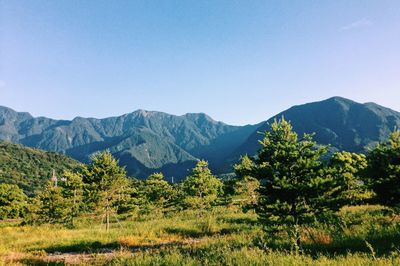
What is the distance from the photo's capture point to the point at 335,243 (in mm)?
12625

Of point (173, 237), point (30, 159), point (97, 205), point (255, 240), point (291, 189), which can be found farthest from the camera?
point (30, 159)

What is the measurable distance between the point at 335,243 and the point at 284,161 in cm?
373

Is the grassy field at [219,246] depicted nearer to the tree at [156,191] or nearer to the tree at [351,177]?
the tree at [351,177]

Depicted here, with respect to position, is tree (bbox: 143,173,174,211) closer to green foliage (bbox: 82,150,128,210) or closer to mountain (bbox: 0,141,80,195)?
green foliage (bbox: 82,150,128,210)

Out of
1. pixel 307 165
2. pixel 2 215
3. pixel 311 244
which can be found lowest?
pixel 2 215

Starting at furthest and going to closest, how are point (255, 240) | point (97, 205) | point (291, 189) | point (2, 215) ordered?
point (2, 215) < point (97, 205) < point (255, 240) < point (291, 189)

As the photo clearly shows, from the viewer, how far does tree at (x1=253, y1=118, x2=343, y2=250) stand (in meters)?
12.8

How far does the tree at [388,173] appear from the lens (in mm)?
14273

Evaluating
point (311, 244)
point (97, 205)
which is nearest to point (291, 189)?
point (311, 244)

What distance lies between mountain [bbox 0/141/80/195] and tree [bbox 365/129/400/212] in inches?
3253

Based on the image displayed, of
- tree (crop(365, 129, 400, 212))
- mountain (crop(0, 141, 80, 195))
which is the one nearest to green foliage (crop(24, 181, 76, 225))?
tree (crop(365, 129, 400, 212))

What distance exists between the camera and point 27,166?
11138cm

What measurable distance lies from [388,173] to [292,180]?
5097 millimetres

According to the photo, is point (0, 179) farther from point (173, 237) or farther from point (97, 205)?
point (173, 237)
